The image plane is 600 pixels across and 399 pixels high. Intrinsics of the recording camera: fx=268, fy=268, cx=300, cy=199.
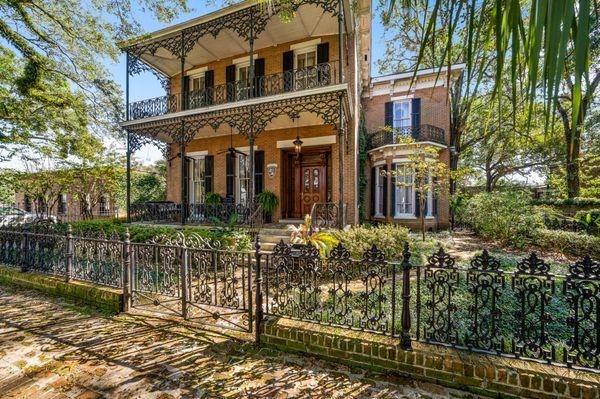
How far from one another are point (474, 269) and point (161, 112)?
12098 millimetres

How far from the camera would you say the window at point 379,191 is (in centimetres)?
1513

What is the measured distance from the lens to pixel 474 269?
2826 mm

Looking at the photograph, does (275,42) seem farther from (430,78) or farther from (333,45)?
→ (430,78)

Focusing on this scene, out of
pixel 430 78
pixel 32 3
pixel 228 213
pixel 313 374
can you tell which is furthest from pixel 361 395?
pixel 430 78

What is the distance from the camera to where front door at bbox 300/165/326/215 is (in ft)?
36.8

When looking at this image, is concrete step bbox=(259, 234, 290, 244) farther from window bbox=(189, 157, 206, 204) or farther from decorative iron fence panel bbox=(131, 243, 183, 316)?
window bbox=(189, 157, 206, 204)

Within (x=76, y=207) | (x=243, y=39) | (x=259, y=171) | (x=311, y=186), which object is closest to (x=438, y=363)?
(x=311, y=186)

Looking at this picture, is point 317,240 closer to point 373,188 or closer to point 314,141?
point 314,141

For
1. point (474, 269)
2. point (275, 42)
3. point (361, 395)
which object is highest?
point (275, 42)

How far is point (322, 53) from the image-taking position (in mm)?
10469

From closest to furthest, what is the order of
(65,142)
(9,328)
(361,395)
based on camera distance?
1. (361,395)
2. (9,328)
3. (65,142)

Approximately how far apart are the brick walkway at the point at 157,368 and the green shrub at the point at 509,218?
8729mm

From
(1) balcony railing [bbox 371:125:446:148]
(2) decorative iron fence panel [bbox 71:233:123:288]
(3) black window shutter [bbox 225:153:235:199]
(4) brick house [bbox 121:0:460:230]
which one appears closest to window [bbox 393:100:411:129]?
(1) balcony railing [bbox 371:125:446:148]

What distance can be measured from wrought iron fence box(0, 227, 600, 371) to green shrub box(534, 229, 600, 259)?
475 cm
